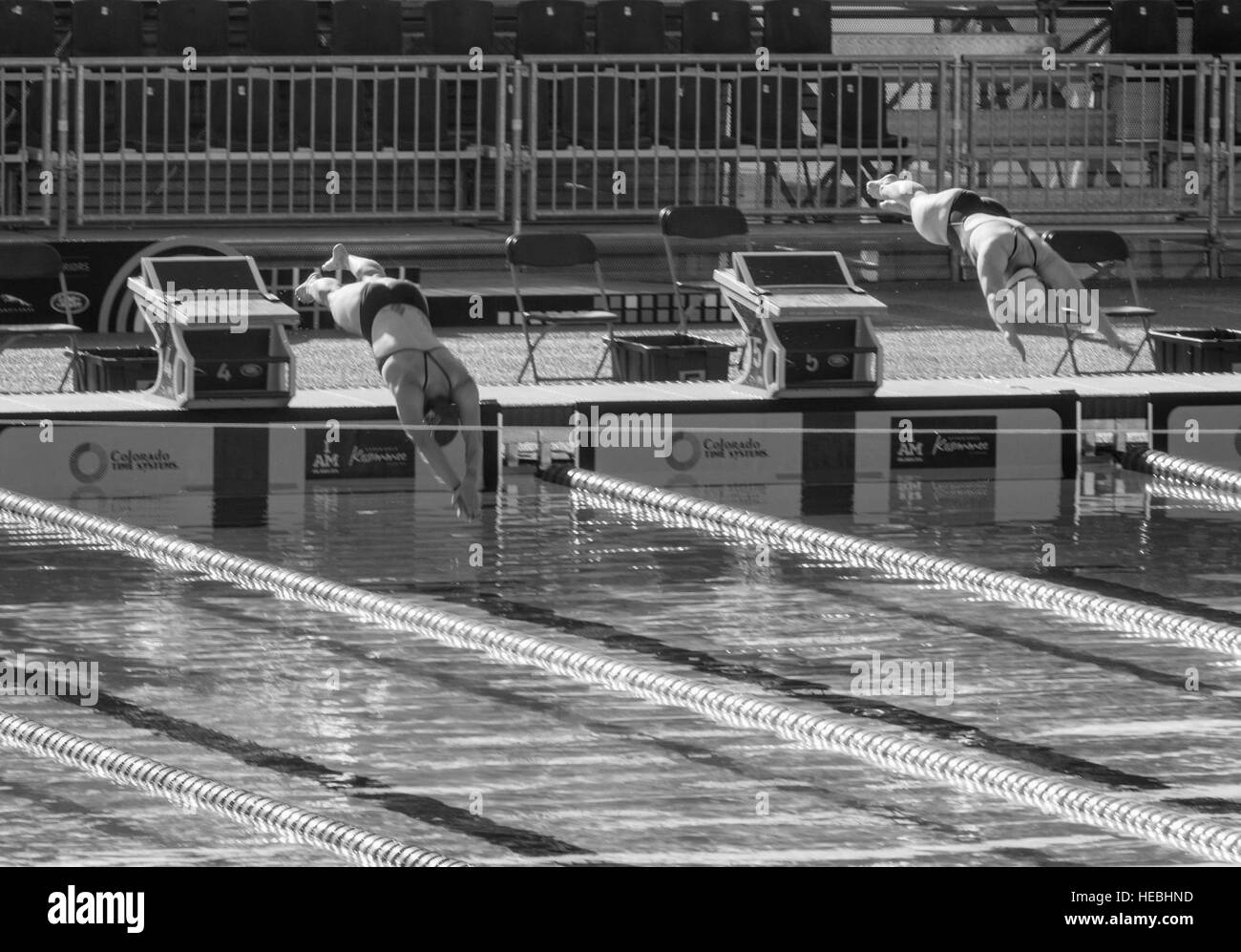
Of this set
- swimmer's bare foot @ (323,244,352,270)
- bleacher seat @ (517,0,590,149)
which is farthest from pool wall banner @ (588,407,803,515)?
bleacher seat @ (517,0,590,149)

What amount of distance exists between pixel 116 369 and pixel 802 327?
10.5 ft

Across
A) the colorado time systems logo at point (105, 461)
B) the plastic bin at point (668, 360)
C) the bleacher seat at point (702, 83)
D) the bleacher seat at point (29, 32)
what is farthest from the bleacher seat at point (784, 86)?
the colorado time systems logo at point (105, 461)

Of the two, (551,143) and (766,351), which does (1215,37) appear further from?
(766,351)

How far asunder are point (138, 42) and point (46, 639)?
940 cm

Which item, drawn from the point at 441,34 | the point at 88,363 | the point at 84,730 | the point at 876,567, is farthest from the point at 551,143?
the point at 84,730

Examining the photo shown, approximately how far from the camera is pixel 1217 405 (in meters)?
11.1

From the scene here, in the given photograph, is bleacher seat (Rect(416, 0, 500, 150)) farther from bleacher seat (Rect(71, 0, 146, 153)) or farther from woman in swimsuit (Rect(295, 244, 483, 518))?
woman in swimsuit (Rect(295, 244, 483, 518))

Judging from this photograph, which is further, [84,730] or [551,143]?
[551,143]

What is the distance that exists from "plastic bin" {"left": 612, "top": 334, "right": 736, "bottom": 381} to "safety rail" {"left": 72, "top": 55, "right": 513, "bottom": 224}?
402cm

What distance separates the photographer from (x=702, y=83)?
16.3 metres

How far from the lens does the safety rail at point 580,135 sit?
15398 millimetres

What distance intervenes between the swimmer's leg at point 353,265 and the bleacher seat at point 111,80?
22.9ft

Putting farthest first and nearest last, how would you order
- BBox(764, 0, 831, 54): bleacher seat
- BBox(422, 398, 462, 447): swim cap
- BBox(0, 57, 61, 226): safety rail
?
1. BBox(764, 0, 831, 54): bleacher seat
2. BBox(0, 57, 61, 226): safety rail
3. BBox(422, 398, 462, 447): swim cap

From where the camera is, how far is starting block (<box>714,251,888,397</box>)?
1075 cm
